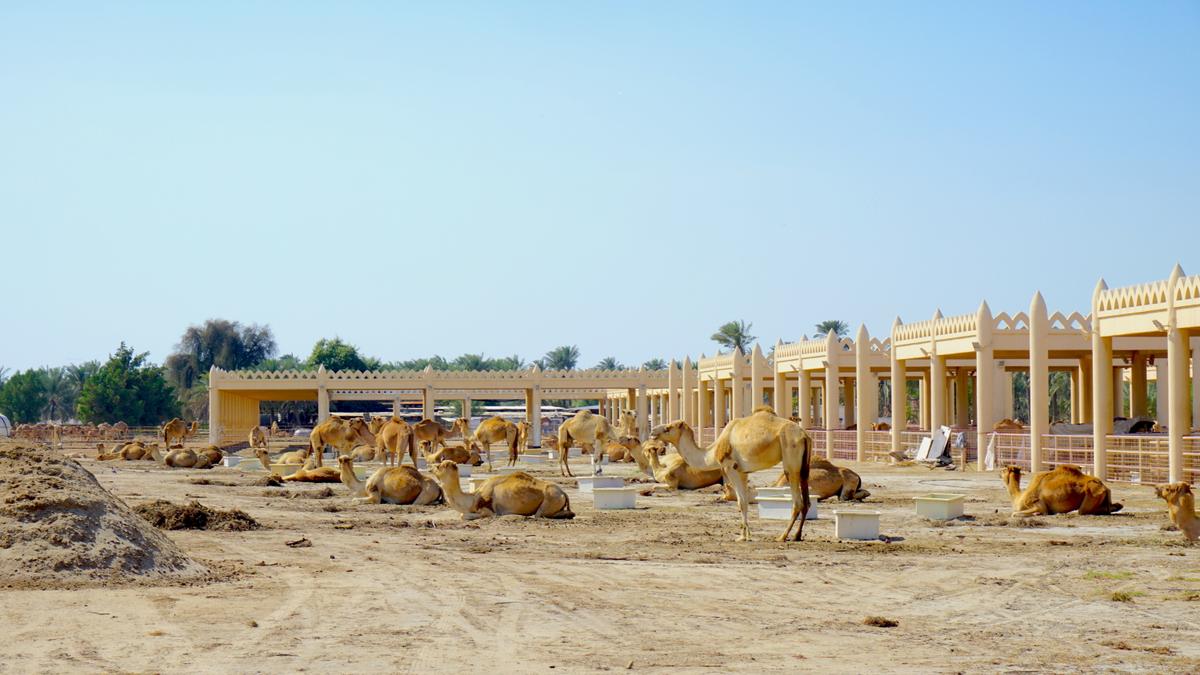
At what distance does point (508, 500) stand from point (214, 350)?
10565cm

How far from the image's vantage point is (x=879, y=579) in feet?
42.3

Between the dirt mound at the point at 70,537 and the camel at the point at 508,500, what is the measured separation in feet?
20.9

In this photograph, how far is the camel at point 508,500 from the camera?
19.3 metres

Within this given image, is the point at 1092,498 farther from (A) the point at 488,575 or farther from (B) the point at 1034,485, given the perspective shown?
(A) the point at 488,575

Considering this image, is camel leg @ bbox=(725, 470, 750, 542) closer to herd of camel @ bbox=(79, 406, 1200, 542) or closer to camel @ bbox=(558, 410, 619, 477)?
herd of camel @ bbox=(79, 406, 1200, 542)

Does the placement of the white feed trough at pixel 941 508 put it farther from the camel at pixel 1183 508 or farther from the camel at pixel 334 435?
the camel at pixel 334 435

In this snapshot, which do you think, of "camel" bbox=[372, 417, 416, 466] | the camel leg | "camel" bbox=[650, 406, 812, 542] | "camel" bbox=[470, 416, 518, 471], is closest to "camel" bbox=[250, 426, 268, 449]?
"camel" bbox=[470, 416, 518, 471]

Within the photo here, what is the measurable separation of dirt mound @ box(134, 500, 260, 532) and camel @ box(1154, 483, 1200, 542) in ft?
36.8

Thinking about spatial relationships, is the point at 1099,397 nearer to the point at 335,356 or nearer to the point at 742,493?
the point at 742,493

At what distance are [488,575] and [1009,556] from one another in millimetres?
5643

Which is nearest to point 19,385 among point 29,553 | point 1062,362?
point 1062,362

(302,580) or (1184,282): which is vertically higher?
(1184,282)

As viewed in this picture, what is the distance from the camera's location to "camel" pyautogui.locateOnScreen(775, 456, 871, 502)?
2256cm

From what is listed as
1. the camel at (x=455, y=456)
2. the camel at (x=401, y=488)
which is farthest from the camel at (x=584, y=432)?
the camel at (x=401, y=488)
